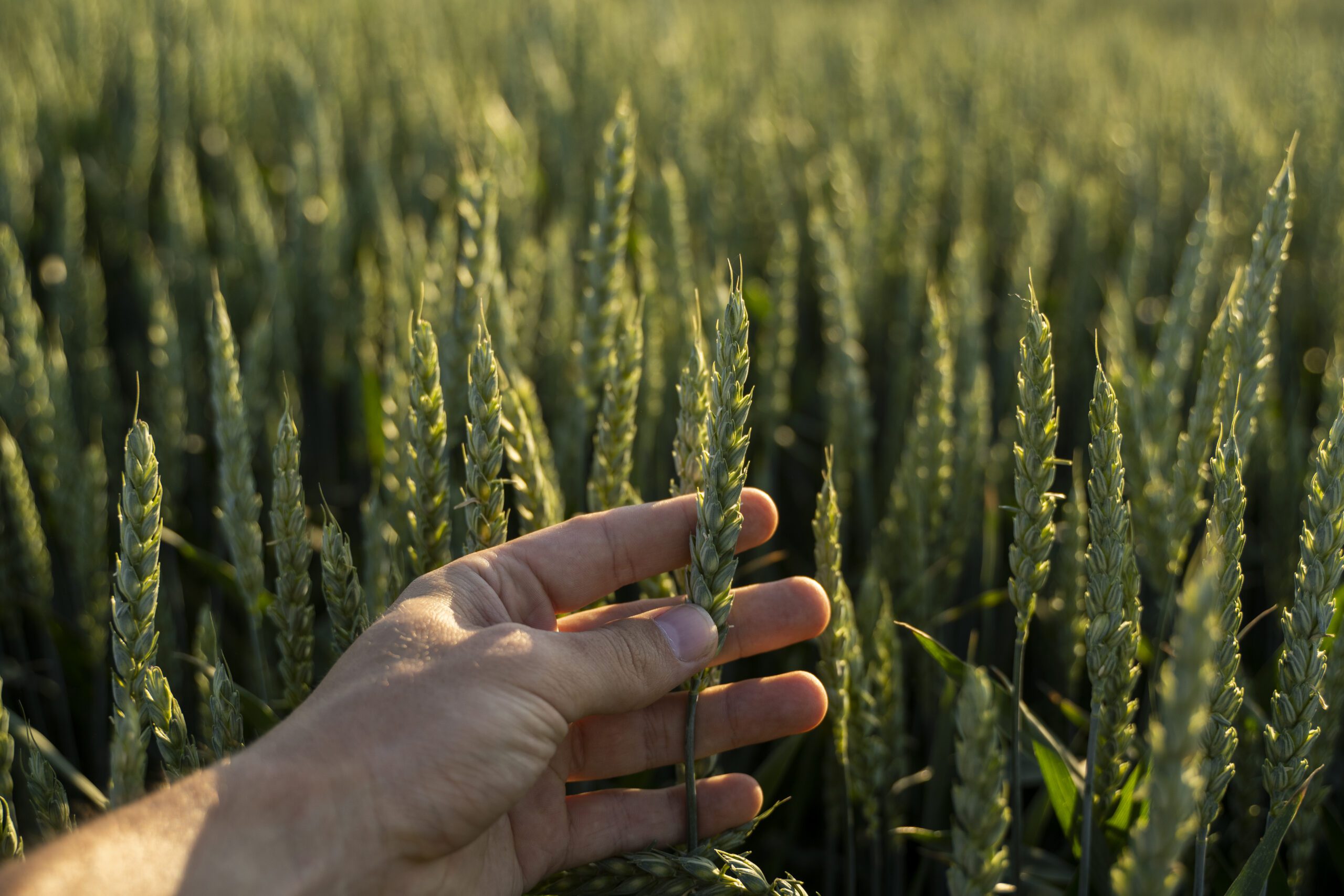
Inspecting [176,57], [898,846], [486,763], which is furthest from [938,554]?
[176,57]

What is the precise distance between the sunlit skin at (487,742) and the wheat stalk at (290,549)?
0.15 m

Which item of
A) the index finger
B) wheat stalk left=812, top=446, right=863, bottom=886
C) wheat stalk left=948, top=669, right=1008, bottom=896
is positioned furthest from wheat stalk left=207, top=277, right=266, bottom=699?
wheat stalk left=948, top=669, right=1008, bottom=896

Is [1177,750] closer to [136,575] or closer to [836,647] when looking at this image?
[836,647]

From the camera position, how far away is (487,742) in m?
0.83

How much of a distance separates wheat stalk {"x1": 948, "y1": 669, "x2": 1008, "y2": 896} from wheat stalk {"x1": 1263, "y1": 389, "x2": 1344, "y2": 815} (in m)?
0.31

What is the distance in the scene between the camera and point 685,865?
0.91 meters

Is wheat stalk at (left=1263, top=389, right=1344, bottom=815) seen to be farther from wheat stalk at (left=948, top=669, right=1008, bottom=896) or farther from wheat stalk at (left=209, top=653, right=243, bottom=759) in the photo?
wheat stalk at (left=209, top=653, right=243, bottom=759)

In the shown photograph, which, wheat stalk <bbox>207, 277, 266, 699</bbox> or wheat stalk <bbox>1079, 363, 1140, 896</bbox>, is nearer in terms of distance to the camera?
wheat stalk <bbox>1079, 363, 1140, 896</bbox>

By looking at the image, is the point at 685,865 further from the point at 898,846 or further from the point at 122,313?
the point at 122,313

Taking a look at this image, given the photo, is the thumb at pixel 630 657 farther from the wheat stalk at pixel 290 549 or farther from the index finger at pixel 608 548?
the wheat stalk at pixel 290 549

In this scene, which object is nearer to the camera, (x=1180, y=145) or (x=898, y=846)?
(x=898, y=846)

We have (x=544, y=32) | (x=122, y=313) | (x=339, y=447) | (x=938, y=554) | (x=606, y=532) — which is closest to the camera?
(x=606, y=532)

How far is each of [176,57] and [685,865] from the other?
281 centimetres

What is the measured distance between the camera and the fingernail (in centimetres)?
90
